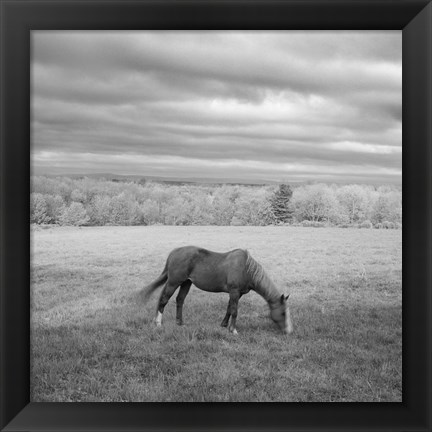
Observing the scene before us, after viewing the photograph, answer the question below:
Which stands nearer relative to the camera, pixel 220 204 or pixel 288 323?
pixel 288 323

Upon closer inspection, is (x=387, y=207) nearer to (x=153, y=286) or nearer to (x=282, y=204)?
(x=282, y=204)

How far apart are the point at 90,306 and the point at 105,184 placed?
54.7 inches

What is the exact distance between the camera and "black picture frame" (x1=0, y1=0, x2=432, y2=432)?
267cm

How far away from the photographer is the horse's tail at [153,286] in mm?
4250

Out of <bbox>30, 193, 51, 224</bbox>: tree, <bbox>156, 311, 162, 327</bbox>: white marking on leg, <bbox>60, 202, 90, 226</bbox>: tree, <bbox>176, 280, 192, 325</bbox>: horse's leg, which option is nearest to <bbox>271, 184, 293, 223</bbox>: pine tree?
<bbox>176, 280, 192, 325</bbox>: horse's leg

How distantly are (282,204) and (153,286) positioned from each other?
70.4 inches

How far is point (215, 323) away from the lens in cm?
406

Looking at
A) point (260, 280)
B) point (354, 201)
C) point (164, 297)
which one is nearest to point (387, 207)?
point (354, 201)

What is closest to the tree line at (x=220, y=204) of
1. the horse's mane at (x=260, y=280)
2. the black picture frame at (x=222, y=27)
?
the horse's mane at (x=260, y=280)

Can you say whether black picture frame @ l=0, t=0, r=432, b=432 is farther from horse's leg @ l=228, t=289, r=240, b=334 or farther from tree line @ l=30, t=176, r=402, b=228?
tree line @ l=30, t=176, r=402, b=228

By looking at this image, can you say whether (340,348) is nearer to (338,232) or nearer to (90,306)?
(338,232)

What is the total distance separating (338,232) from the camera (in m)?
4.48

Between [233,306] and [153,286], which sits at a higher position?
[153,286]

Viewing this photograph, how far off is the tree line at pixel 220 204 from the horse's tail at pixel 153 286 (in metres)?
0.65
